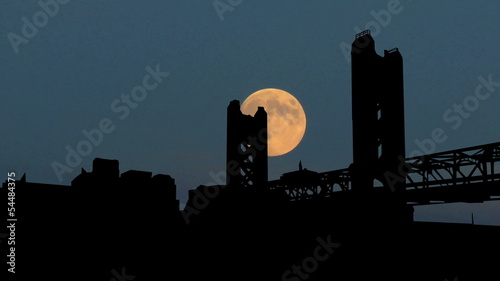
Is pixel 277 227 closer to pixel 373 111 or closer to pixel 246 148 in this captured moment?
pixel 246 148

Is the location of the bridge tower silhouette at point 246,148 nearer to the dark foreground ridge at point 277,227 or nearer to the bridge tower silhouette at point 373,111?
the dark foreground ridge at point 277,227

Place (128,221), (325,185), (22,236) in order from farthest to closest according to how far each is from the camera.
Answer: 1. (325,185)
2. (128,221)
3. (22,236)

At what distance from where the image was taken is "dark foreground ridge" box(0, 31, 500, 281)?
56.0 ft

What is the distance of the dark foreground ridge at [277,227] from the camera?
1708cm

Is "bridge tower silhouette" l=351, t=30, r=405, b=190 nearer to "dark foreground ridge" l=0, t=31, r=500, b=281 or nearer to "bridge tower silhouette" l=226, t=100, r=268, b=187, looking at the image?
"dark foreground ridge" l=0, t=31, r=500, b=281

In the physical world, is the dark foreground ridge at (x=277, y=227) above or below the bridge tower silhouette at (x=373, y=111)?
below

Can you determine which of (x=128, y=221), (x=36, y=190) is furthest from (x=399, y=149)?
(x=36, y=190)

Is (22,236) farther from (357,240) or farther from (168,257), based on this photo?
(357,240)

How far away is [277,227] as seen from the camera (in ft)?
63.3

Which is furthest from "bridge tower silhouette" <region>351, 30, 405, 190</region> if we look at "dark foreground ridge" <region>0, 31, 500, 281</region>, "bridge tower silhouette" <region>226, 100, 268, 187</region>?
"bridge tower silhouette" <region>226, 100, 268, 187</region>

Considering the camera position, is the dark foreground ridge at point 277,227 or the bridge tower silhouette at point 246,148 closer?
the dark foreground ridge at point 277,227

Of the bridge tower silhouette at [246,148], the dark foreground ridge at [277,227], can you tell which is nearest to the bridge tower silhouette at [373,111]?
the dark foreground ridge at [277,227]

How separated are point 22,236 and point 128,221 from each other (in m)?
4.29

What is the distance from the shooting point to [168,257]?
63.9ft
